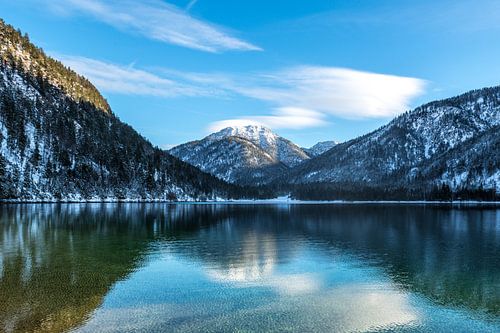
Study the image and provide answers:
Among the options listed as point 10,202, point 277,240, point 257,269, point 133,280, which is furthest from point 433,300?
point 10,202

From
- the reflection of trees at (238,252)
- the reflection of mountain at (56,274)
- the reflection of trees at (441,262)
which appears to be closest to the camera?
the reflection of mountain at (56,274)

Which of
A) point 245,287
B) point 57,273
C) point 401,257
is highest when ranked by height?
point 57,273

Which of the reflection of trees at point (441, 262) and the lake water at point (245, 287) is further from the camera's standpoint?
the reflection of trees at point (441, 262)

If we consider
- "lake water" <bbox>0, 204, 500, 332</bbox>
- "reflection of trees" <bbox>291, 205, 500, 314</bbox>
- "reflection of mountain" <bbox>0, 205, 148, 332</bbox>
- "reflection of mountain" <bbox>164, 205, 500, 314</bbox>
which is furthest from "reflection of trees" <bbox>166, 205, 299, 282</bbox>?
"reflection of trees" <bbox>291, 205, 500, 314</bbox>

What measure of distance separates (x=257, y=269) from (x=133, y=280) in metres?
10.4

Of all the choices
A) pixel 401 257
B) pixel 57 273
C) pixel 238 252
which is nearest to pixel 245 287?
pixel 57 273

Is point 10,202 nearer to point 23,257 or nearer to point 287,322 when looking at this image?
point 23,257

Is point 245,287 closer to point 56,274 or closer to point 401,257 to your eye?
point 56,274

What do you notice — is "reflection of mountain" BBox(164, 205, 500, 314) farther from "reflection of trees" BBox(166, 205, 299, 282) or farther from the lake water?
the lake water

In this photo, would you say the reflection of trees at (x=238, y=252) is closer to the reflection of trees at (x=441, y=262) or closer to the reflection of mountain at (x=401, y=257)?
the reflection of mountain at (x=401, y=257)

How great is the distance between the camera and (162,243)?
54.1m

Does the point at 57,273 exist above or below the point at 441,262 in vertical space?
above

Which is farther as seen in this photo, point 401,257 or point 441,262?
point 401,257

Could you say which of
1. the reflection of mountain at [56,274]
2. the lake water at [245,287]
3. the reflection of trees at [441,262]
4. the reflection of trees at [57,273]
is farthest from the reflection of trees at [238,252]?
the reflection of trees at [441,262]
